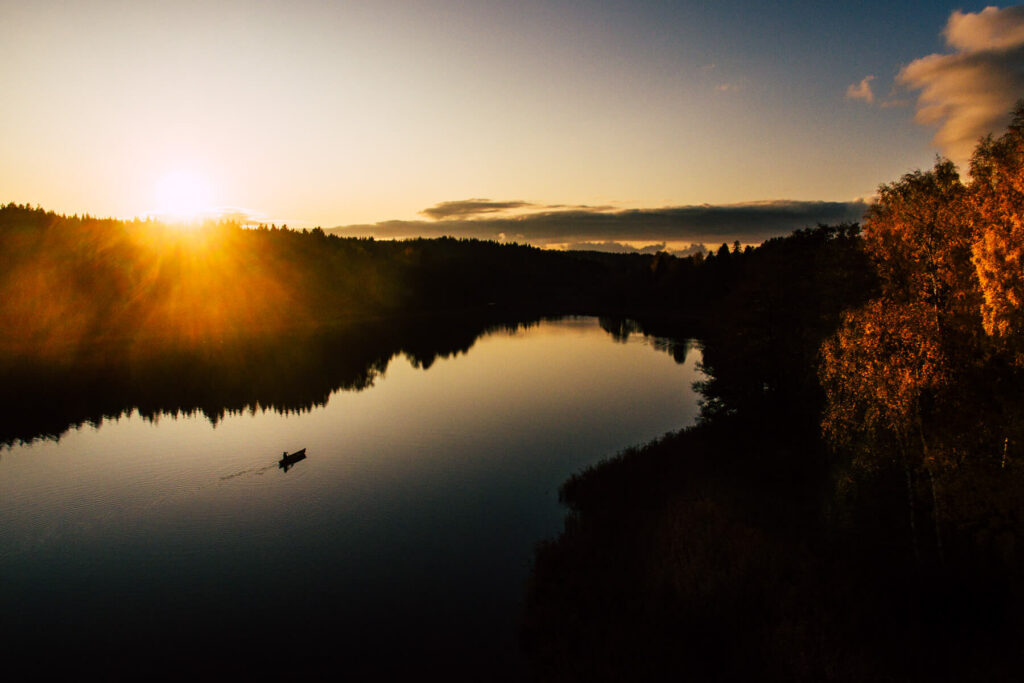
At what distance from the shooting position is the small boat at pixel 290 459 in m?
38.1

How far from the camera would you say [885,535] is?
21.8m

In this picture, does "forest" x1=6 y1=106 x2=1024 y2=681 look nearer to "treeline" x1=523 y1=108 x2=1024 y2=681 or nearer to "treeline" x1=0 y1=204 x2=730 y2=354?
"treeline" x1=523 y1=108 x2=1024 y2=681

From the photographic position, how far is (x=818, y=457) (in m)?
32.1

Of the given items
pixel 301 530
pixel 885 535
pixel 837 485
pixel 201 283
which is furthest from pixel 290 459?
pixel 201 283

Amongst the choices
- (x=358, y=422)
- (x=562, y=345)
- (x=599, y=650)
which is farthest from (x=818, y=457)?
(x=562, y=345)

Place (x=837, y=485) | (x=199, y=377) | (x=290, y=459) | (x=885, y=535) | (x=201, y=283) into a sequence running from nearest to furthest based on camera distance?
(x=885, y=535)
(x=837, y=485)
(x=290, y=459)
(x=199, y=377)
(x=201, y=283)

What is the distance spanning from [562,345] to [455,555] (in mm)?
77405

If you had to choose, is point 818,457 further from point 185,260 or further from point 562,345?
point 185,260

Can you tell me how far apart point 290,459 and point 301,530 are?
11017 mm

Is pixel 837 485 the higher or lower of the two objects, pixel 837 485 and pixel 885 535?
the higher

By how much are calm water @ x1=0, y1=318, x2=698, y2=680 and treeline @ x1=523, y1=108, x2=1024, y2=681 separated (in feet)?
12.9

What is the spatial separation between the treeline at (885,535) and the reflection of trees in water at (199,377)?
138 ft

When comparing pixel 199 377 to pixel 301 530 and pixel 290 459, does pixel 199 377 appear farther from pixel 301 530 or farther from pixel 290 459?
pixel 301 530

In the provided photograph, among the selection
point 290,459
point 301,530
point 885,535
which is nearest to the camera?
point 885,535
